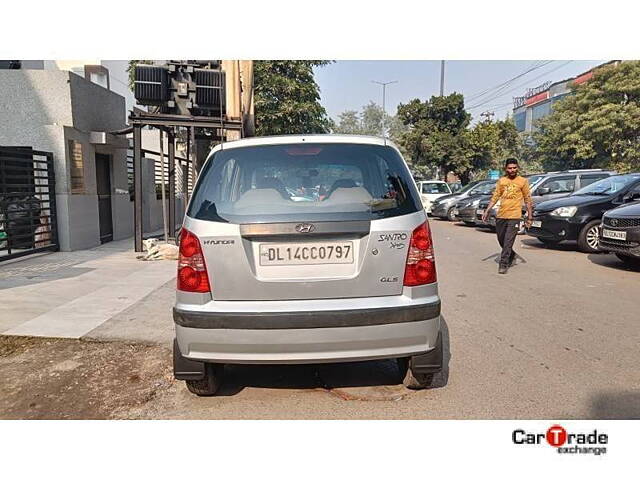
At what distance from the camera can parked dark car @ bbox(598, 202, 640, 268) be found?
6992 millimetres

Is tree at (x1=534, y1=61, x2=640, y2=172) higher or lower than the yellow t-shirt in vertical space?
higher

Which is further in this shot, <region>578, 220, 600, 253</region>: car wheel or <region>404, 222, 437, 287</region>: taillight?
<region>578, 220, 600, 253</region>: car wheel

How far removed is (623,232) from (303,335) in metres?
6.47

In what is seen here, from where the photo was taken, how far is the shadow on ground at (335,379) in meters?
3.36

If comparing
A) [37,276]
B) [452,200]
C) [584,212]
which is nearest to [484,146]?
[452,200]

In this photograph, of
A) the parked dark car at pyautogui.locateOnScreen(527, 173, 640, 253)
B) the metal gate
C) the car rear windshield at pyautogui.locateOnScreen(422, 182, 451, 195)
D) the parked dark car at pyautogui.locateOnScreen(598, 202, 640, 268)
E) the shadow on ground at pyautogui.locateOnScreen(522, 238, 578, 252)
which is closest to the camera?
the parked dark car at pyautogui.locateOnScreen(598, 202, 640, 268)

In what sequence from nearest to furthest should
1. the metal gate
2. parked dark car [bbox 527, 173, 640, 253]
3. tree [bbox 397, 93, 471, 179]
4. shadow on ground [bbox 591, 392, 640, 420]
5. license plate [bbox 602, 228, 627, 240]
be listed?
1. shadow on ground [bbox 591, 392, 640, 420]
2. license plate [bbox 602, 228, 627, 240]
3. the metal gate
4. parked dark car [bbox 527, 173, 640, 253]
5. tree [bbox 397, 93, 471, 179]

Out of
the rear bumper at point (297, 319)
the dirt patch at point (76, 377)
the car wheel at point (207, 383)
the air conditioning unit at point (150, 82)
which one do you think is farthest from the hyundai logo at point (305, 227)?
the air conditioning unit at point (150, 82)

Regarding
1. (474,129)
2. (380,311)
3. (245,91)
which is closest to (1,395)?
(380,311)

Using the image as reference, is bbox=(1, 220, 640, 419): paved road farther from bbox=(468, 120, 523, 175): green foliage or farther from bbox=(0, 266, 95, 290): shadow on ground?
bbox=(468, 120, 523, 175): green foliage
